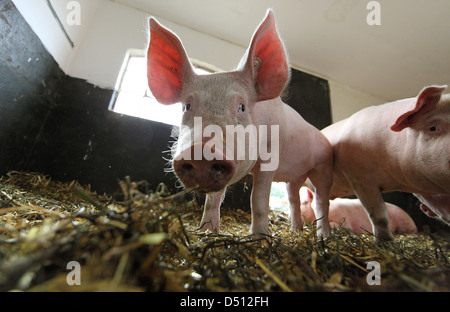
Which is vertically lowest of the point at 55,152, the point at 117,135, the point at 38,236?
the point at 38,236

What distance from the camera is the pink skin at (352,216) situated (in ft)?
12.1

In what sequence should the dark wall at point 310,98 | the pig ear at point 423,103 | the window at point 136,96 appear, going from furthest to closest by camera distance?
the dark wall at point 310,98, the window at point 136,96, the pig ear at point 423,103

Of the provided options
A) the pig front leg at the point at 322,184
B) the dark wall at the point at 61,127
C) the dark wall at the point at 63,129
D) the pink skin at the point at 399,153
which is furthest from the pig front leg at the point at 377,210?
the dark wall at the point at 61,127

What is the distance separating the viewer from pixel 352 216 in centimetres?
377

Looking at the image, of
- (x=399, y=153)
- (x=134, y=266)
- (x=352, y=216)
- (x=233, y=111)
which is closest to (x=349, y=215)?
(x=352, y=216)

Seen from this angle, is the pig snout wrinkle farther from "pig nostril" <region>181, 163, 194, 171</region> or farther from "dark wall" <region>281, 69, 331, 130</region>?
"dark wall" <region>281, 69, 331, 130</region>

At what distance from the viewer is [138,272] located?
1.56 ft

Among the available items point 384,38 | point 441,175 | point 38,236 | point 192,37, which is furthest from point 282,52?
point 384,38

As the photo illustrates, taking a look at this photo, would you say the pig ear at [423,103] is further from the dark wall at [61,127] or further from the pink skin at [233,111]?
the dark wall at [61,127]

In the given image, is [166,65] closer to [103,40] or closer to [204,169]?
[204,169]

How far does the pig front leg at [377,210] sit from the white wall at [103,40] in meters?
3.44

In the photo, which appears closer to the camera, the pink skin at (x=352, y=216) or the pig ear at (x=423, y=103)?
the pig ear at (x=423, y=103)
